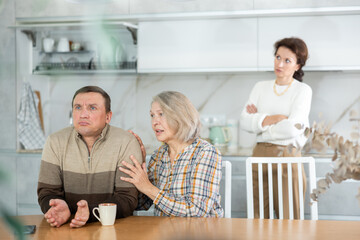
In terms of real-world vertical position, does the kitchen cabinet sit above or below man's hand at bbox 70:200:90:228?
above

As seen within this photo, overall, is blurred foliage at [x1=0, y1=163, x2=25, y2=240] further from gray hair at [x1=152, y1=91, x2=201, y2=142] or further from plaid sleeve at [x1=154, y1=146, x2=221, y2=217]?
gray hair at [x1=152, y1=91, x2=201, y2=142]

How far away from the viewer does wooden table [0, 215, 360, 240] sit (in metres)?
1.27

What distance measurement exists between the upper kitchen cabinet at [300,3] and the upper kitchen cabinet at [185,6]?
9 centimetres

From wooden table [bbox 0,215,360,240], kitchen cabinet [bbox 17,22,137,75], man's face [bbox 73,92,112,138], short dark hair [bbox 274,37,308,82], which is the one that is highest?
kitchen cabinet [bbox 17,22,137,75]

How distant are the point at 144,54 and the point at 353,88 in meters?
1.65

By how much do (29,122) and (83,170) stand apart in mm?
2091

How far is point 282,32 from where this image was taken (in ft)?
10.6

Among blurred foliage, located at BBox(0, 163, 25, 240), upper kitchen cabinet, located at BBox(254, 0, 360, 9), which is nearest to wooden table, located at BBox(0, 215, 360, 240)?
blurred foliage, located at BBox(0, 163, 25, 240)

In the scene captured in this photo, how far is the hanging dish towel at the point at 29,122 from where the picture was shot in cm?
353

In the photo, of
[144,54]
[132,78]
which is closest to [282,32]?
[144,54]

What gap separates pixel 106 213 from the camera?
1376 millimetres

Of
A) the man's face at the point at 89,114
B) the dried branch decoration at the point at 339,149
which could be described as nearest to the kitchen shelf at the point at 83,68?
the man's face at the point at 89,114

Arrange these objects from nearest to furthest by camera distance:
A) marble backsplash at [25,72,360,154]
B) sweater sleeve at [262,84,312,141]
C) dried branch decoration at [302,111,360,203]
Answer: dried branch decoration at [302,111,360,203]
sweater sleeve at [262,84,312,141]
marble backsplash at [25,72,360,154]

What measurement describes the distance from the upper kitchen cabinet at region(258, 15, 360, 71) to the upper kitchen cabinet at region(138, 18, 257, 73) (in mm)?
290
